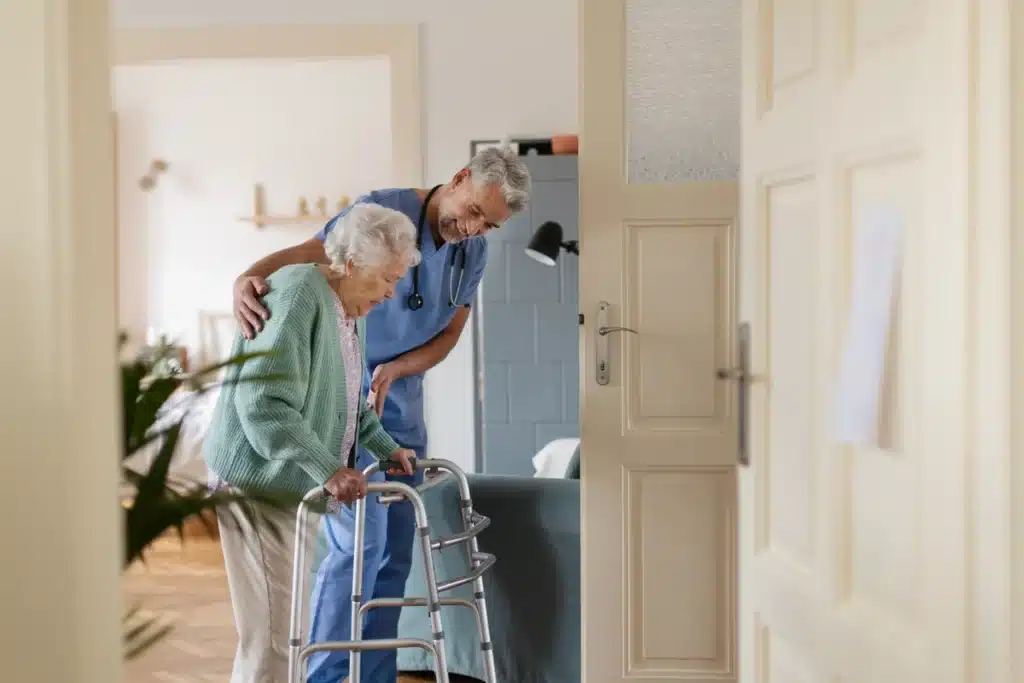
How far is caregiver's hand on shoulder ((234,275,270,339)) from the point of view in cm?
289

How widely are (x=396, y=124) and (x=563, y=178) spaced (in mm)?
733

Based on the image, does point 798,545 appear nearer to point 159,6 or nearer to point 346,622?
point 346,622

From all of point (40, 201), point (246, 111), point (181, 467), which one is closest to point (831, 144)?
point (40, 201)

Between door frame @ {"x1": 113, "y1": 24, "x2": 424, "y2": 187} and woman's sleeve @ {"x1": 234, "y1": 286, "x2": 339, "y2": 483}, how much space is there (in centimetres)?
226

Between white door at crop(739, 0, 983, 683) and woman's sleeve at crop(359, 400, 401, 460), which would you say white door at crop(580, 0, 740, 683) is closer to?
woman's sleeve at crop(359, 400, 401, 460)

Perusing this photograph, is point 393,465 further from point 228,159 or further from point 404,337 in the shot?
point 228,159

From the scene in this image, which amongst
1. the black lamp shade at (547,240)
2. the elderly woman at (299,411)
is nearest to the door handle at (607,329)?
the elderly woman at (299,411)

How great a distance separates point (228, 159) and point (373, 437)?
4.63 metres

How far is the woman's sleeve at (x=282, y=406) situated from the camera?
275cm

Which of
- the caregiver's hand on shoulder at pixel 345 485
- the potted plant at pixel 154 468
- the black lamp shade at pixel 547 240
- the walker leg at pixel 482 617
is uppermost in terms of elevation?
the black lamp shade at pixel 547 240

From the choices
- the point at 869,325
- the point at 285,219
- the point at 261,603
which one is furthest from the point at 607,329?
the point at 285,219

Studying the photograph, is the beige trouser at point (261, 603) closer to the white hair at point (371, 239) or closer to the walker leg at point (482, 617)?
the walker leg at point (482, 617)

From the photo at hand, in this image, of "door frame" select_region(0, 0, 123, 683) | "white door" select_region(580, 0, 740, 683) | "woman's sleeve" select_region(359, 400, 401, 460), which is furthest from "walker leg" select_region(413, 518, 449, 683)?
"door frame" select_region(0, 0, 123, 683)

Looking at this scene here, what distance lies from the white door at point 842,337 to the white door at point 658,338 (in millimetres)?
856
